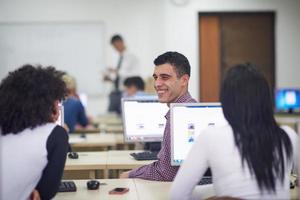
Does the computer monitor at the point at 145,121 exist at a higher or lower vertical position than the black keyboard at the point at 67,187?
higher

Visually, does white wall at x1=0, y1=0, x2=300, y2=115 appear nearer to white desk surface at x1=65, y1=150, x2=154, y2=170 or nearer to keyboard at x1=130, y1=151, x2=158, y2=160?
keyboard at x1=130, y1=151, x2=158, y2=160

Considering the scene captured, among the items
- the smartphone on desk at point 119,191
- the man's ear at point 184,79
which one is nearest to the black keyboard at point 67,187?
the smartphone on desk at point 119,191

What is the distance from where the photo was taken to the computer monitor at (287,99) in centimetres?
771

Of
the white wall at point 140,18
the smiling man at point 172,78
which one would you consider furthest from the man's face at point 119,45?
the smiling man at point 172,78

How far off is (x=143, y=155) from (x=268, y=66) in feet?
16.9

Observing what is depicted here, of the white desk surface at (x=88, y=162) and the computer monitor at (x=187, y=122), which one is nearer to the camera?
the computer monitor at (x=187, y=122)

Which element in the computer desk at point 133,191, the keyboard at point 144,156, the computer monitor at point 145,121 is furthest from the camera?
the computer monitor at point 145,121

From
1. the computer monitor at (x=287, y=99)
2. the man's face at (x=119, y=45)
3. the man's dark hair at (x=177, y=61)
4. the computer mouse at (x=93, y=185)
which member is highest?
the man's face at (x=119, y=45)

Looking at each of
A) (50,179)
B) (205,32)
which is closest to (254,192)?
(50,179)

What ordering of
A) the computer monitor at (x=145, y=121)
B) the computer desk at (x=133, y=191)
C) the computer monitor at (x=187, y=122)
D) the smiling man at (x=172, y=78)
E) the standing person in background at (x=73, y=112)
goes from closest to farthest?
the computer desk at (x=133, y=191)
the computer monitor at (x=187, y=122)
the smiling man at (x=172, y=78)
the computer monitor at (x=145, y=121)
the standing person in background at (x=73, y=112)

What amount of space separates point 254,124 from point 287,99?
19.9 feet

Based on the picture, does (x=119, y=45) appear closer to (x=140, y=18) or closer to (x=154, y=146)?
(x=140, y=18)

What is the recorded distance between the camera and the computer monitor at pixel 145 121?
405cm

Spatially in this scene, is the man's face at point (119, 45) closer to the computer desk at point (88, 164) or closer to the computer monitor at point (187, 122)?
the computer desk at point (88, 164)
